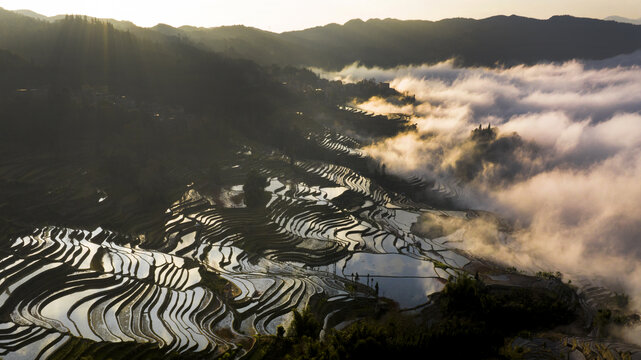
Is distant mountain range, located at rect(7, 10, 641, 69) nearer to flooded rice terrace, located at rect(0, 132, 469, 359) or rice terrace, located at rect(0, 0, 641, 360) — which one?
rice terrace, located at rect(0, 0, 641, 360)

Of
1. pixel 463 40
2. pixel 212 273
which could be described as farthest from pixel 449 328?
pixel 463 40

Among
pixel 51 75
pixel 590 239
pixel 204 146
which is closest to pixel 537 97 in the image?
pixel 590 239

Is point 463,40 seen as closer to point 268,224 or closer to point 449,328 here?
point 268,224

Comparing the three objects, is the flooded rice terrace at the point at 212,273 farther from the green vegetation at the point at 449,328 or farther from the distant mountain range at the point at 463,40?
the distant mountain range at the point at 463,40

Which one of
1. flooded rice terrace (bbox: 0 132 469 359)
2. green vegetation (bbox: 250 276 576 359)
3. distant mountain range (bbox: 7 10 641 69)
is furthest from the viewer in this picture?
distant mountain range (bbox: 7 10 641 69)

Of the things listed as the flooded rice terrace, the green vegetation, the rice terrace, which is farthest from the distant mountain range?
the green vegetation

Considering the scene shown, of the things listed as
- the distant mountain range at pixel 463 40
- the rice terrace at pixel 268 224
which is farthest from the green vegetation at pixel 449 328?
the distant mountain range at pixel 463 40
